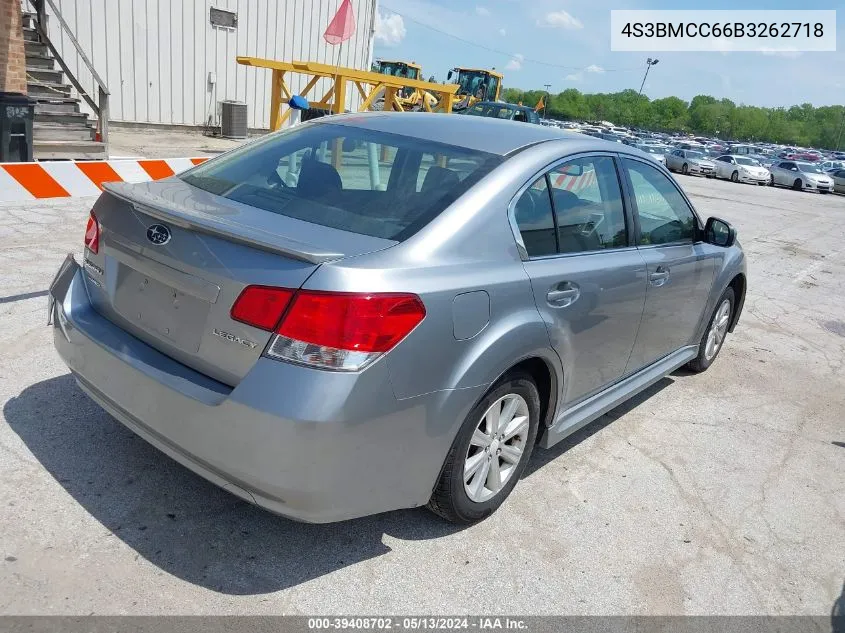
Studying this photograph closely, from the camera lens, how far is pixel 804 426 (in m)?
4.87

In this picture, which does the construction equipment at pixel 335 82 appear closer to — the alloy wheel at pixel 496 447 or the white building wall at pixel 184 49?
the white building wall at pixel 184 49

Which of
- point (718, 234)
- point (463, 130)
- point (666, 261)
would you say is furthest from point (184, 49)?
point (666, 261)

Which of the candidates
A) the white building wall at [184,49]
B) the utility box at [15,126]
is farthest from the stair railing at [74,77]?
the white building wall at [184,49]

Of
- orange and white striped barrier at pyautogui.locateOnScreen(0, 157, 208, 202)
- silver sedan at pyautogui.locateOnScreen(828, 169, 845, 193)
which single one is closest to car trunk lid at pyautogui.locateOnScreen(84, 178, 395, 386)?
orange and white striped barrier at pyautogui.locateOnScreen(0, 157, 208, 202)

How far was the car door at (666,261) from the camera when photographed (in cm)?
402

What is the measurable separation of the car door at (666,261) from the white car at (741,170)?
106 feet

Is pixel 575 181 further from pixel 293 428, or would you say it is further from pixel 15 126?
pixel 15 126

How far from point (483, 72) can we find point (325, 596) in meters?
35.9

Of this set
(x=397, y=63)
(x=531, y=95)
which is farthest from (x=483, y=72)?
(x=531, y=95)

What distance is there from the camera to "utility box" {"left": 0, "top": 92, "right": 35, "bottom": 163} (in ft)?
31.8

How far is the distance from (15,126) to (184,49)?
8899 mm

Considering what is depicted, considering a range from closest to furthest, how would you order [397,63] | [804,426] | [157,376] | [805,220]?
[157,376], [804,426], [805,220], [397,63]

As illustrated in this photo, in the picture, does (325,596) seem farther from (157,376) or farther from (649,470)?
(649,470)

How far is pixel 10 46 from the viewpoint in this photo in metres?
11.2
